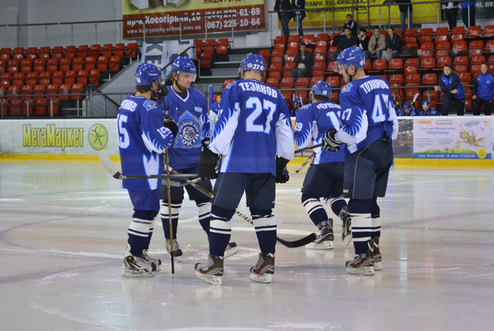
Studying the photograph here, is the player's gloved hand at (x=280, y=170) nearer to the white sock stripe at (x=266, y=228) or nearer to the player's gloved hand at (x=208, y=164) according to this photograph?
the white sock stripe at (x=266, y=228)

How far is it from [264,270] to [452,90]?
10.8 metres

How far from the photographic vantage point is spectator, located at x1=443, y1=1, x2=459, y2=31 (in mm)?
16625

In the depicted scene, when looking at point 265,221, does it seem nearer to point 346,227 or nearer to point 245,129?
point 245,129

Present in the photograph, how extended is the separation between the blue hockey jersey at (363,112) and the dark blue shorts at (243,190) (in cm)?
62

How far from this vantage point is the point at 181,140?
478 cm

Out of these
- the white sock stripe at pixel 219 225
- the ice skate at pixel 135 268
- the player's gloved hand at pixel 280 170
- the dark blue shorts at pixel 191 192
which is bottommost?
the ice skate at pixel 135 268

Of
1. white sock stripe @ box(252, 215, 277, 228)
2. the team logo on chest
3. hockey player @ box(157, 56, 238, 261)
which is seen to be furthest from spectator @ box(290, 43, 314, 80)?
white sock stripe @ box(252, 215, 277, 228)

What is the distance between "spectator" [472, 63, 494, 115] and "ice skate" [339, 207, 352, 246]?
362 inches

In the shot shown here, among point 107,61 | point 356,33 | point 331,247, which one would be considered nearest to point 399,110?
point 356,33

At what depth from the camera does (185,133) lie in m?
4.79

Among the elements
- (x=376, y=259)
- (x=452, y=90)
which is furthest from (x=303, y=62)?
(x=376, y=259)

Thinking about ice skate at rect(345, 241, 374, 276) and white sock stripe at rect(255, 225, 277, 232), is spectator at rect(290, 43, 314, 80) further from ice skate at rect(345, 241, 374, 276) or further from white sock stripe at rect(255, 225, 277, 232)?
white sock stripe at rect(255, 225, 277, 232)

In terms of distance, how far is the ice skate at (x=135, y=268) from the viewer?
404 cm

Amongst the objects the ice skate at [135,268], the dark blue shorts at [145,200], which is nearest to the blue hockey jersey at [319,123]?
the dark blue shorts at [145,200]
